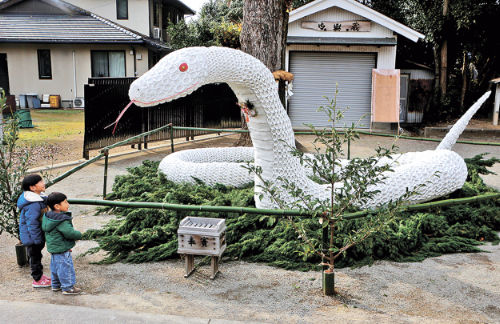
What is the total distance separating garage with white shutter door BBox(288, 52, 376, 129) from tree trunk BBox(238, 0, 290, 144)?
22.9 ft

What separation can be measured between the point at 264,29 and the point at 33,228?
6167 millimetres

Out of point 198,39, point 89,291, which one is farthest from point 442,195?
point 198,39

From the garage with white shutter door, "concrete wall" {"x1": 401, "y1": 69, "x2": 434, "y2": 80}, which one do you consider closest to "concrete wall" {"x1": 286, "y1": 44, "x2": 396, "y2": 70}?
the garage with white shutter door

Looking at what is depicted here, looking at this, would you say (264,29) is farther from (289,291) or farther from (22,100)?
(22,100)

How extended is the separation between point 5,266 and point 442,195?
4.81m

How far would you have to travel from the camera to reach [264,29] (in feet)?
28.6

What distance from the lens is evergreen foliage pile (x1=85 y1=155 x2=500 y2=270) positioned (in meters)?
4.24

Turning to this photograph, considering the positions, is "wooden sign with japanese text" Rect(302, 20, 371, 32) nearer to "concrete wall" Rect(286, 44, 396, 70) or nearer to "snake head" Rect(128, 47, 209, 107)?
"concrete wall" Rect(286, 44, 396, 70)

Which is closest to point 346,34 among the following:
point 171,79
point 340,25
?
point 340,25

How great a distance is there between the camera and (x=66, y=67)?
826 inches

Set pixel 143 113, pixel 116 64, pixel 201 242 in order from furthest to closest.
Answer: pixel 116 64
pixel 143 113
pixel 201 242

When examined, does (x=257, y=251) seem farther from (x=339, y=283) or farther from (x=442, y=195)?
(x=442, y=195)

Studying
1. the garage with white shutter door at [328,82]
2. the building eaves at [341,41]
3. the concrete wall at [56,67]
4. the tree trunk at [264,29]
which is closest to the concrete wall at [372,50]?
the garage with white shutter door at [328,82]

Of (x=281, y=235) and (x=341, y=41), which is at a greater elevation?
(x=341, y=41)
